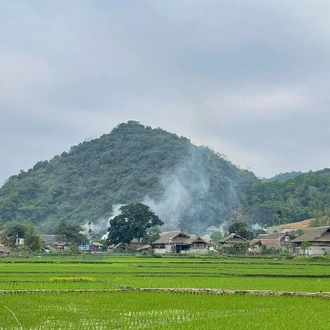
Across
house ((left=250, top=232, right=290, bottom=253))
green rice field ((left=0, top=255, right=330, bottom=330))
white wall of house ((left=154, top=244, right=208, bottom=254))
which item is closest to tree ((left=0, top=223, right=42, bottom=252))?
white wall of house ((left=154, top=244, right=208, bottom=254))

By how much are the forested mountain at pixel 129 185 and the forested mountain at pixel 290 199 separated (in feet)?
18.0

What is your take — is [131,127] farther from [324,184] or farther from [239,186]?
[324,184]

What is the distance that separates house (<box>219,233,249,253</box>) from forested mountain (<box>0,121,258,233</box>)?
4307cm

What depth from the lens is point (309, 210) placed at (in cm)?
10700

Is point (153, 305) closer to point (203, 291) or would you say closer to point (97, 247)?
point (203, 291)

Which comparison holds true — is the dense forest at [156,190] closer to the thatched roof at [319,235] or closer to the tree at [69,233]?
the tree at [69,233]

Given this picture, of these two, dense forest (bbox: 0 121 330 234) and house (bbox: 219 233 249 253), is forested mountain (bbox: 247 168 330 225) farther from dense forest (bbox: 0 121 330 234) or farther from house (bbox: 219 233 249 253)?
house (bbox: 219 233 249 253)

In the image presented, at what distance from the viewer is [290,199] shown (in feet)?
372

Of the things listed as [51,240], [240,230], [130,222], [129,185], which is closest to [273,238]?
[240,230]

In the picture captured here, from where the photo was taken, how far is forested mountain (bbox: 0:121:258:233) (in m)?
113

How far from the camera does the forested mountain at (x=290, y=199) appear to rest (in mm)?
108000

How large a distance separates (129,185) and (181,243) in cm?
4645

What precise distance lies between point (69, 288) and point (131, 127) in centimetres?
12885

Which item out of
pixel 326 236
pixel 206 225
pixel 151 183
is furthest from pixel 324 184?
pixel 326 236
